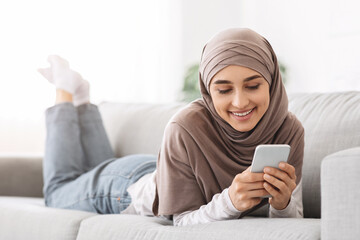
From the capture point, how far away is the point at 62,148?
2121 millimetres

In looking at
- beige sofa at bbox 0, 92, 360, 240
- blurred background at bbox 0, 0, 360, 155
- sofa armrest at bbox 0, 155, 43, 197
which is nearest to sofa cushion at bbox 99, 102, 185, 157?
beige sofa at bbox 0, 92, 360, 240

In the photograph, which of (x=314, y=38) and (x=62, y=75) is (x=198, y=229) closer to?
(x=62, y=75)

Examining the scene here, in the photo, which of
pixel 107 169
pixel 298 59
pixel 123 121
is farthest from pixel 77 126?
pixel 298 59

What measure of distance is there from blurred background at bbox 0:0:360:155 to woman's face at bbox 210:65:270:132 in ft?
7.21

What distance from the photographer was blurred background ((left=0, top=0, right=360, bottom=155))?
11.0 ft

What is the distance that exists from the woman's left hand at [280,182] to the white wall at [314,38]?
2233 millimetres

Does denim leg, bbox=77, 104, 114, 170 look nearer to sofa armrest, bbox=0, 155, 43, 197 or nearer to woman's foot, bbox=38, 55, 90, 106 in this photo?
woman's foot, bbox=38, 55, 90, 106

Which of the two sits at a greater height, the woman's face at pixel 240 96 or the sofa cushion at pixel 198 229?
the woman's face at pixel 240 96

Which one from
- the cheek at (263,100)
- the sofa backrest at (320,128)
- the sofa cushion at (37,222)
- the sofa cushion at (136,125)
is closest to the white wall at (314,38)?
the sofa cushion at (136,125)

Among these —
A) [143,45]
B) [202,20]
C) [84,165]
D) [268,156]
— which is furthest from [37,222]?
[202,20]

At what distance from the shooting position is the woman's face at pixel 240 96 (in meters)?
1.23

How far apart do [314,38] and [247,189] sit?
2.76 meters

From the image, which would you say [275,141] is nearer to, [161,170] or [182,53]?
[161,170]

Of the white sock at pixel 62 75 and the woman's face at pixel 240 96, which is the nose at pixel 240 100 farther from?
the white sock at pixel 62 75
